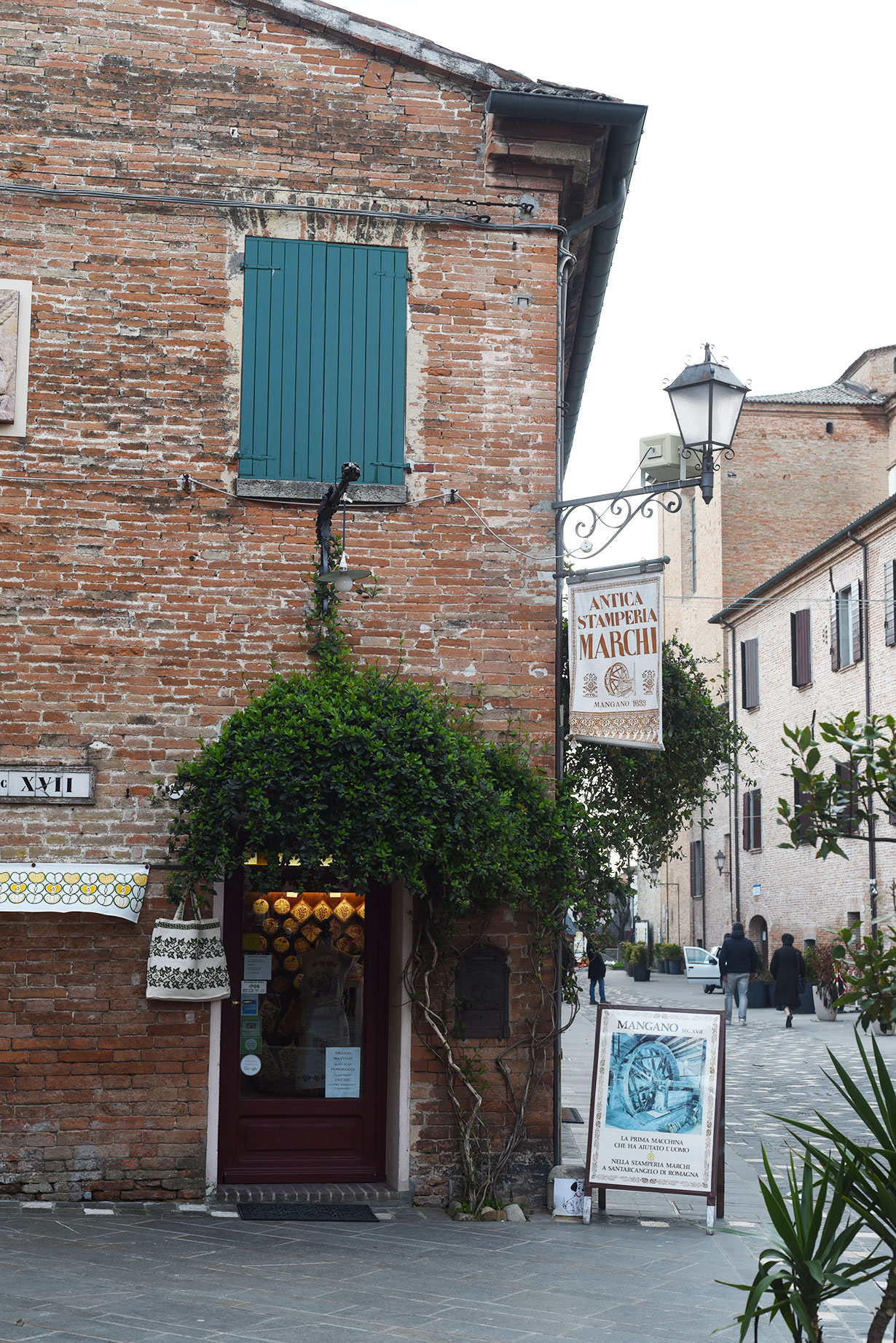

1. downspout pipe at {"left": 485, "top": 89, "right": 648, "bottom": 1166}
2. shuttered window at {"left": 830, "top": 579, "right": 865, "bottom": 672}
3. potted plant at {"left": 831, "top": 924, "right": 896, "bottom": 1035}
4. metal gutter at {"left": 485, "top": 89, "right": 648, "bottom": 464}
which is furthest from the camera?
shuttered window at {"left": 830, "top": 579, "right": 865, "bottom": 672}

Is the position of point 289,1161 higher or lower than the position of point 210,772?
lower

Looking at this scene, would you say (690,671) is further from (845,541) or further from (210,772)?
(845,541)

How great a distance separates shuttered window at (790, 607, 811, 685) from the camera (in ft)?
98.2

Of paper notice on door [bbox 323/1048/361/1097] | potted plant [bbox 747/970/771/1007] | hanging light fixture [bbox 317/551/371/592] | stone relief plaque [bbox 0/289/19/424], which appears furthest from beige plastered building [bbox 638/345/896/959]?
stone relief plaque [bbox 0/289/19/424]

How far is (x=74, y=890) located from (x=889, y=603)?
19.6 m

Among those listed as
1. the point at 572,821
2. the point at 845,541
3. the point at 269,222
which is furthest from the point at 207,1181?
the point at 845,541

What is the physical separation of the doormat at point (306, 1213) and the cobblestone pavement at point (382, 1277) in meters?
0.12

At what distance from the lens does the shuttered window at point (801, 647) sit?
29931 millimetres

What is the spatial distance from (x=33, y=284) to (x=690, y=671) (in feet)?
18.0

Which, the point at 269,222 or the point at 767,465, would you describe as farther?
the point at 767,465

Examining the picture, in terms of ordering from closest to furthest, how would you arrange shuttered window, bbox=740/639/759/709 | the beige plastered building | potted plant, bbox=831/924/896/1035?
potted plant, bbox=831/924/896/1035 < the beige plastered building < shuttered window, bbox=740/639/759/709

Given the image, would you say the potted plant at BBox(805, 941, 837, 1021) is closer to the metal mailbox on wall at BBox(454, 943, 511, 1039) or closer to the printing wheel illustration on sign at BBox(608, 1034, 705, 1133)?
the printing wheel illustration on sign at BBox(608, 1034, 705, 1133)

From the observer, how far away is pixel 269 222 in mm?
9094

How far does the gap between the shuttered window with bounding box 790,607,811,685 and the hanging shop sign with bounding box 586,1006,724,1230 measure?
22.4 metres
